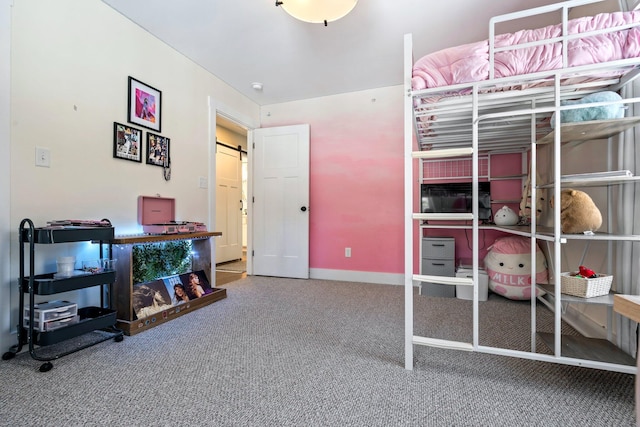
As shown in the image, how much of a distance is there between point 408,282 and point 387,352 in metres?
0.49

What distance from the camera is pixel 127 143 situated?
7.82 feet

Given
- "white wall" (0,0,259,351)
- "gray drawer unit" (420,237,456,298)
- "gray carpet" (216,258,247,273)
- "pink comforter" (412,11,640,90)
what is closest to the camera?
"pink comforter" (412,11,640,90)

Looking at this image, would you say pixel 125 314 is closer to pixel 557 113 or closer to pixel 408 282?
pixel 408 282

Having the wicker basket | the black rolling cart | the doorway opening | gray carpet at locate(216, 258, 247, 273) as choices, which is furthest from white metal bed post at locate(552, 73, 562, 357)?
the doorway opening

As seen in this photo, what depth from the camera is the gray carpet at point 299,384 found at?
1216 mm

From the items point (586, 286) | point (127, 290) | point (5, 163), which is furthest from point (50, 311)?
point (586, 286)

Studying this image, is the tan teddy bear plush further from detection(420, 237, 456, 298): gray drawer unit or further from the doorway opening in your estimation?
the doorway opening

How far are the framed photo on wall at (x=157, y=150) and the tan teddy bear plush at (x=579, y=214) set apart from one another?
3035 millimetres

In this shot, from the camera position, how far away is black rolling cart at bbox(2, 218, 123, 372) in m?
1.60

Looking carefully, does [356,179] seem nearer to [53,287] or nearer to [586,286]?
[586,286]

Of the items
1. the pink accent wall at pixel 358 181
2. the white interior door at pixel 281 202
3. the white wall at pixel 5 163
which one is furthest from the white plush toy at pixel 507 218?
the white wall at pixel 5 163

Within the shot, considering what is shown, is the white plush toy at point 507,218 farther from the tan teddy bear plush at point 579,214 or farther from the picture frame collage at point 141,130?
the picture frame collage at point 141,130

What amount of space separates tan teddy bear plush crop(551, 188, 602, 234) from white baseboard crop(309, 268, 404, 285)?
6.83 ft

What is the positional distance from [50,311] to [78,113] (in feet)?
4.31
